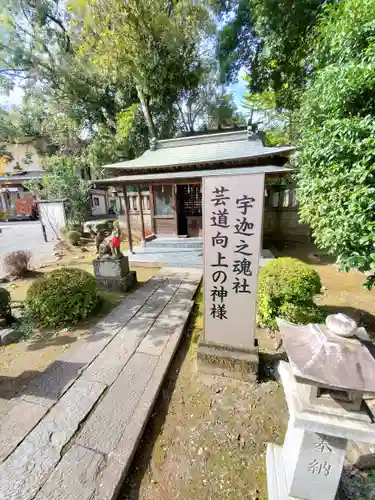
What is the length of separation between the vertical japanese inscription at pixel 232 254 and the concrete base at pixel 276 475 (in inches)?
42.9

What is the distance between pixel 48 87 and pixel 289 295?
772 inches

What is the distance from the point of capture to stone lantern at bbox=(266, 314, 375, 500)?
127 centimetres

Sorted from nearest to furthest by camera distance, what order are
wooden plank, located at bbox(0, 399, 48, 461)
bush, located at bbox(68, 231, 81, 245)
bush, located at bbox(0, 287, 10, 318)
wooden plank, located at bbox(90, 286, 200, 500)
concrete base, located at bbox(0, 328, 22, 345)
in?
wooden plank, located at bbox(90, 286, 200, 500)
wooden plank, located at bbox(0, 399, 48, 461)
concrete base, located at bbox(0, 328, 22, 345)
bush, located at bbox(0, 287, 10, 318)
bush, located at bbox(68, 231, 81, 245)

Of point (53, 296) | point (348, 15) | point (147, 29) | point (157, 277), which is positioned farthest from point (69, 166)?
point (348, 15)

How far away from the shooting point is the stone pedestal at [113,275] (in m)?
5.34

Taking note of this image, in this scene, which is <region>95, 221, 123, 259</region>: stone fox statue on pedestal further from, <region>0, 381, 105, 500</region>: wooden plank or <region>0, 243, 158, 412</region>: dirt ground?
<region>0, 381, 105, 500</region>: wooden plank

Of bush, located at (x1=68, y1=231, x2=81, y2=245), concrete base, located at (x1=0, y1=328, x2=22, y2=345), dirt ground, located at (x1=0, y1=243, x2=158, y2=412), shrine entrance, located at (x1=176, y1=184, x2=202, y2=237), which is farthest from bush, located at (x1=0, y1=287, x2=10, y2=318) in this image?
bush, located at (x1=68, y1=231, x2=81, y2=245)

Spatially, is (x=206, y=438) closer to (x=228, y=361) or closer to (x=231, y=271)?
(x=228, y=361)

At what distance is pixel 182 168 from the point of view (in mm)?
7863

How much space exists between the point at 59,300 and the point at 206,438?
317 centimetres

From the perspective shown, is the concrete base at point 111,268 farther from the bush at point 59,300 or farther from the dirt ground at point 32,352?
the bush at point 59,300

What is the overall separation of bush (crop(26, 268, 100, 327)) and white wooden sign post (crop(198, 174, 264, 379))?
2.50 meters

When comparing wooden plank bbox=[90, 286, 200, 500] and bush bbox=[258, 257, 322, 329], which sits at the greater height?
bush bbox=[258, 257, 322, 329]

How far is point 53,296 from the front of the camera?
3.97 meters
